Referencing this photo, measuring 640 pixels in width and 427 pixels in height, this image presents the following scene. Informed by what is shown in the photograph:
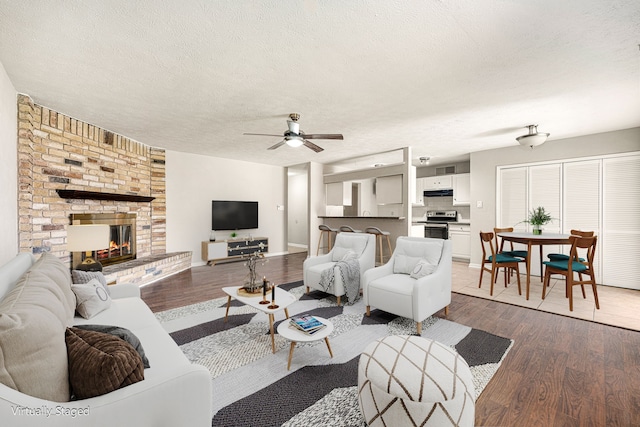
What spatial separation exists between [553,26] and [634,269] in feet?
14.8

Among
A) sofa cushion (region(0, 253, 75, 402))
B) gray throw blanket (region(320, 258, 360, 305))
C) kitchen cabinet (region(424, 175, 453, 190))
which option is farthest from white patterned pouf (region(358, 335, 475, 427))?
kitchen cabinet (region(424, 175, 453, 190))

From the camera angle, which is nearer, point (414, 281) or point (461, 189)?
point (414, 281)

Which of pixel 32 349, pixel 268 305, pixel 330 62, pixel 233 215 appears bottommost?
pixel 268 305

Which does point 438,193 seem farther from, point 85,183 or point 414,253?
point 85,183

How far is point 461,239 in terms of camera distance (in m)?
6.49

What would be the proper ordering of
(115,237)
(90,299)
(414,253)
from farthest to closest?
(115,237) → (414,253) → (90,299)

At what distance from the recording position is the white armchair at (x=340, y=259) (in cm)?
358

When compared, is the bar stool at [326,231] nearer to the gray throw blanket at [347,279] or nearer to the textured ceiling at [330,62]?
the gray throw blanket at [347,279]

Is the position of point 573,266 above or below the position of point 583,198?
below

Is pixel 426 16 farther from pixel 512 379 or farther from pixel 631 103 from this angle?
pixel 631 103

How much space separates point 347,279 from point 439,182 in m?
4.74

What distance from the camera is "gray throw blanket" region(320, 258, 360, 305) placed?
3.56 meters

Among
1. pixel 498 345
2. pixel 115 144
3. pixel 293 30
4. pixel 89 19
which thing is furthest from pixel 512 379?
pixel 115 144

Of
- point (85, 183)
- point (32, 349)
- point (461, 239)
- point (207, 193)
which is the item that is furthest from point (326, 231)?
point (32, 349)
